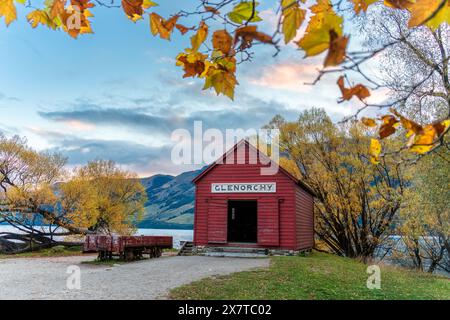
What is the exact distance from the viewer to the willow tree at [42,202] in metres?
27.0

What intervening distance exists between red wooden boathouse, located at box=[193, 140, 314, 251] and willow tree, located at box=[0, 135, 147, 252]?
10.7 meters

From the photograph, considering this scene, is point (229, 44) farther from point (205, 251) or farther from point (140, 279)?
point (205, 251)

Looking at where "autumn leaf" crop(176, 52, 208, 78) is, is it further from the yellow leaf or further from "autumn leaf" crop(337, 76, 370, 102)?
the yellow leaf

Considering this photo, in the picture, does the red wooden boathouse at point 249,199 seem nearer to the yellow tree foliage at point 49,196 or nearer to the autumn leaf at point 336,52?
the yellow tree foliage at point 49,196

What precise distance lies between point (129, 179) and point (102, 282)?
80.6 feet

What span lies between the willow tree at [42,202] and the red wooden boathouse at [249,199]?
422 inches

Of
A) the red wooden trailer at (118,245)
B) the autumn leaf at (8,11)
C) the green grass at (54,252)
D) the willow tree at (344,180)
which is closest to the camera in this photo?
the autumn leaf at (8,11)

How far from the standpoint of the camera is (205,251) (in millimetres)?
22359

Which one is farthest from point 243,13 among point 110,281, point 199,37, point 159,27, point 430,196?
point 430,196

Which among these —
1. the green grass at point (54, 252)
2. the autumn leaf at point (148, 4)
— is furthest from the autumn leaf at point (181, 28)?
the green grass at point (54, 252)

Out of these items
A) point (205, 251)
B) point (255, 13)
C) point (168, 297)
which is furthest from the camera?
point (205, 251)

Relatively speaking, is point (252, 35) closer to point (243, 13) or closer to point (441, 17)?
point (243, 13)

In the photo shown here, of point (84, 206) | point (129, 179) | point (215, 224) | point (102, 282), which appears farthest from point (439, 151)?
point (129, 179)

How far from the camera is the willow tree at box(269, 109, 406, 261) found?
98.8 feet
